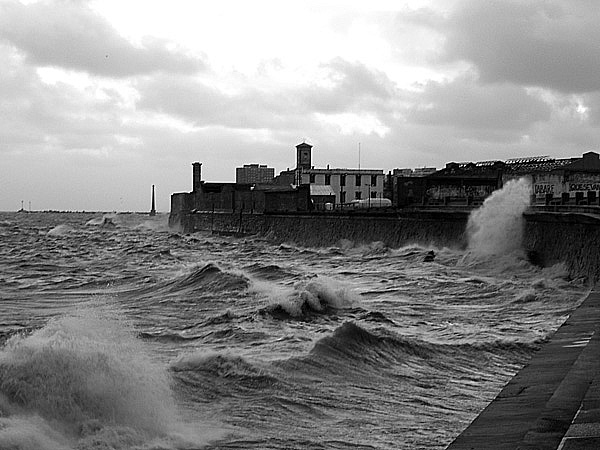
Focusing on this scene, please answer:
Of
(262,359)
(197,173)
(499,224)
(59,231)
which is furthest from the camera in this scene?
(197,173)

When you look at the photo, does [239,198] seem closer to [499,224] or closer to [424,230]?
[424,230]

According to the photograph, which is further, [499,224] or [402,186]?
[402,186]

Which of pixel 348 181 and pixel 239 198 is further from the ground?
pixel 348 181

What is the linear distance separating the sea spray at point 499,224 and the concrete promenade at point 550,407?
20.1 m

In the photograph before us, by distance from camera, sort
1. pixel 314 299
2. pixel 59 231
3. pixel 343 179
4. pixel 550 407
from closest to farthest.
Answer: pixel 550 407
pixel 314 299
pixel 59 231
pixel 343 179

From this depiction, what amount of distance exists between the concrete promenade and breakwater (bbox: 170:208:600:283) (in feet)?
40.7

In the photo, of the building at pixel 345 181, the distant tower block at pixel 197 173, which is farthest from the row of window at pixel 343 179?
the distant tower block at pixel 197 173

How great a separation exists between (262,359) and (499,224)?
69.9 feet

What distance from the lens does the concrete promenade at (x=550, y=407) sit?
4.88 metres

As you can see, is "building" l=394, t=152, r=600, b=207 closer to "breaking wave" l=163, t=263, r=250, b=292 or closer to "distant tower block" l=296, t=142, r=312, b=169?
"distant tower block" l=296, t=142, r=312, b=169

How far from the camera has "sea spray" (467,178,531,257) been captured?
2875cm

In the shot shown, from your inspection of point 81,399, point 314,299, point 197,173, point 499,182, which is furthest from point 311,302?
point 197,173

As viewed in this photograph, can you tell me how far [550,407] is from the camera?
5.77 meters

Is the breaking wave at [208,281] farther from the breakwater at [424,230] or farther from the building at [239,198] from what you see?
the building at [239,198]
